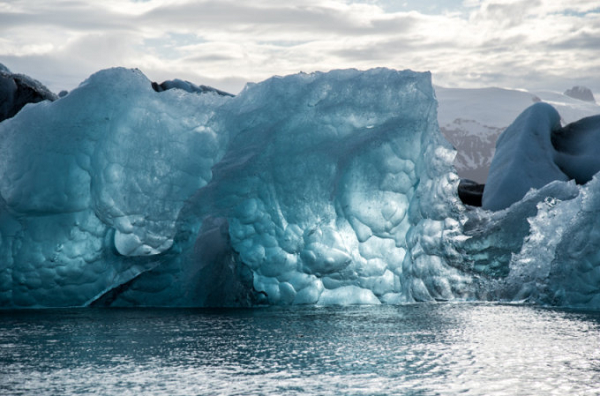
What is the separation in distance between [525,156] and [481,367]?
17.8 ft

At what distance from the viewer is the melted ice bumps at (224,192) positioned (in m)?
5.16

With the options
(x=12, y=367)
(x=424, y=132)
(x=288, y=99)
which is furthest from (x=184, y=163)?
(x=12, y=367)

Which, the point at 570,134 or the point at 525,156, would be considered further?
the point at 570,134

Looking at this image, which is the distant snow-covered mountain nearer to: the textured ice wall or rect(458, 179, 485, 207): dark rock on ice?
rect(458, 179, 485, 207): dark rock on ice

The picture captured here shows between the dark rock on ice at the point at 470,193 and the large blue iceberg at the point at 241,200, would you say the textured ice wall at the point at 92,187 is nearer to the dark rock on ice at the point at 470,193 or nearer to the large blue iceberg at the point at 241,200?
the large blue iceberg at the point at 241,200

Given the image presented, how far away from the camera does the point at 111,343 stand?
3.36 m

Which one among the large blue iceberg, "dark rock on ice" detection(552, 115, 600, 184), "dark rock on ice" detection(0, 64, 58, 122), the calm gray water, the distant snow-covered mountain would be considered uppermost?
the distant snow-covered mountain

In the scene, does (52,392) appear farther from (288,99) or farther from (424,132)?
(424,132)

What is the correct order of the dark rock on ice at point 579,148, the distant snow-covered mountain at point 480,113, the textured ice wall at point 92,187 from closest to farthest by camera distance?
the textured ice wall at point 92,187
the dark rock on ice at point 579,148
the distant snow-covered mountain at point 480,113

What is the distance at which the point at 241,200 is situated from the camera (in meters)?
5.23

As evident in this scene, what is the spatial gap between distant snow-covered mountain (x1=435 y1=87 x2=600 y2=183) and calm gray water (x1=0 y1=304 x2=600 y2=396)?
59.3m

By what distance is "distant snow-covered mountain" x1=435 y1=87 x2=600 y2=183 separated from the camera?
6456 centimetres

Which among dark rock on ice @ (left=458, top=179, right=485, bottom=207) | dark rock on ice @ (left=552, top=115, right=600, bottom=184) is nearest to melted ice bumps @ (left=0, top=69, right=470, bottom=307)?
dark rock on ice @ (left=552, top=115, right=600, bottom=184)

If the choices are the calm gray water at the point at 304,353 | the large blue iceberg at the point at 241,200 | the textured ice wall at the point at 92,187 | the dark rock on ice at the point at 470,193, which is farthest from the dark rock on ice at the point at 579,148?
the textured ice wall at the point at 92,187
